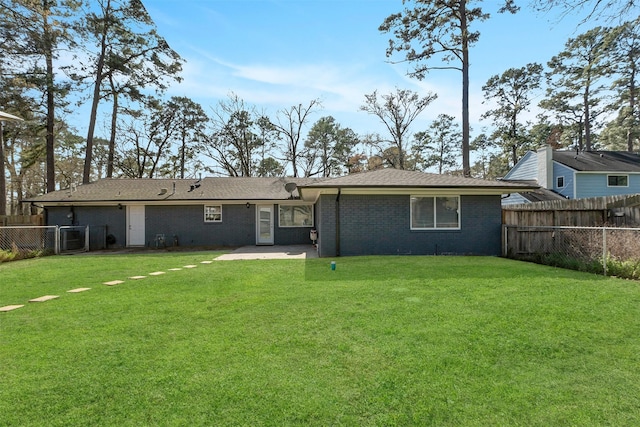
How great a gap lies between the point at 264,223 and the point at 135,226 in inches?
228

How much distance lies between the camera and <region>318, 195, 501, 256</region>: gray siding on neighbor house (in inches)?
394

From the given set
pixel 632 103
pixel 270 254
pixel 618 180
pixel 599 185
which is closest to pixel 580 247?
pixel 270 254

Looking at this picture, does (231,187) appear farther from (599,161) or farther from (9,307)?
(599,161)

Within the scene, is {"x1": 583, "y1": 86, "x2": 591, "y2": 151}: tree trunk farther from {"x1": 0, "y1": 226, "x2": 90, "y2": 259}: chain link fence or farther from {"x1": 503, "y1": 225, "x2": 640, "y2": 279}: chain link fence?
{"x1": 0, "y1": 226, "x2": 90, "y2": 259}: chain link fence

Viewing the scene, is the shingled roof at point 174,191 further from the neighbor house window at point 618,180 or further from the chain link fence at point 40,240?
the neighbor house window at point 618,180

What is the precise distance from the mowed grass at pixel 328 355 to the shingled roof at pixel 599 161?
1720 cm

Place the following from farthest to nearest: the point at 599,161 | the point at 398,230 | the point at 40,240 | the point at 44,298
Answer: the point at 599,161 → the point at 40,240 → the point at 398,230 → the point at 44,298

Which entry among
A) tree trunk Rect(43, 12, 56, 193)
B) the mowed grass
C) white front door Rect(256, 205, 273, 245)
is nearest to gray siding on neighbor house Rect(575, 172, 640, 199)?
the mowed grass

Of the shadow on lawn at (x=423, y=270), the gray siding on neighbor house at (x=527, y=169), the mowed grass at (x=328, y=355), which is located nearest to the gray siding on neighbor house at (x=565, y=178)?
the gray siding on neighbor house at (x=527, y=169)

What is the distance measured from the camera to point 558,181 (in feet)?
64.1

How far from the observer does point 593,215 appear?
977cm

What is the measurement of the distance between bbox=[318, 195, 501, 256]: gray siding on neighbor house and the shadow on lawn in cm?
127

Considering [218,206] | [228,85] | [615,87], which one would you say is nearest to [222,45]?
[218,206]

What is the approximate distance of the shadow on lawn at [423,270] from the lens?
6480 millimetres
